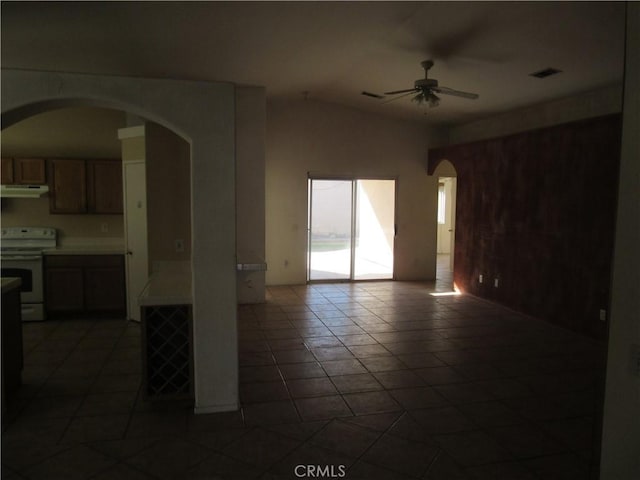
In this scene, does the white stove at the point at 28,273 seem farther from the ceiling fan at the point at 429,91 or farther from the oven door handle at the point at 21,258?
the ceiling fan at the point at 429,91

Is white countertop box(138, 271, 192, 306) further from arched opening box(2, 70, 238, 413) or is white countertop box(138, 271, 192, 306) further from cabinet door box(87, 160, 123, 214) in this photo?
cabinet door box(87, 160, 123, 214)

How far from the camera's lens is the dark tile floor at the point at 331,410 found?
101 inches

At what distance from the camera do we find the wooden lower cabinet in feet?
18.2

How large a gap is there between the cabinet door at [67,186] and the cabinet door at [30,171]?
106 millimetres

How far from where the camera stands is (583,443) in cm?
284

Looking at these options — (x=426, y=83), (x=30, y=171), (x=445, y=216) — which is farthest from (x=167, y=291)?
(x=445, y=216)

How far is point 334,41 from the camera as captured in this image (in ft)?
15.2

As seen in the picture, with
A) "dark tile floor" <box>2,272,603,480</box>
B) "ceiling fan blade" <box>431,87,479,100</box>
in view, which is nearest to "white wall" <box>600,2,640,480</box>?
"dark tile floor" <box>2,272,603,480</box>

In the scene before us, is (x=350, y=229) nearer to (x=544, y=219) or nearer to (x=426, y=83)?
(x=544, y=219)

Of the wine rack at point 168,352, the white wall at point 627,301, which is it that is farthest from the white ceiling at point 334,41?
the white wall at point 627,301

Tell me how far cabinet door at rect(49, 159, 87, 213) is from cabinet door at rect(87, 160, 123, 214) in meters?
0.08

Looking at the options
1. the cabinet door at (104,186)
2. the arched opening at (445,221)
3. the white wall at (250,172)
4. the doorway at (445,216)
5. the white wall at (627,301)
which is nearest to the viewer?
the white wall at (627,301)

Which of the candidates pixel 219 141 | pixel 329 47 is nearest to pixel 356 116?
pixel 329 47

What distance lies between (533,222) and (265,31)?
4249mm
